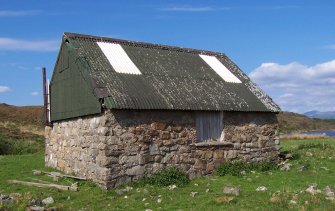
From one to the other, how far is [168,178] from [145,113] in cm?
231

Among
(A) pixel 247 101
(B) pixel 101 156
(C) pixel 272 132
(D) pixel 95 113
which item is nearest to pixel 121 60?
(D) pixel 95 113

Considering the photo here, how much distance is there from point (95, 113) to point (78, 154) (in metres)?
2.35

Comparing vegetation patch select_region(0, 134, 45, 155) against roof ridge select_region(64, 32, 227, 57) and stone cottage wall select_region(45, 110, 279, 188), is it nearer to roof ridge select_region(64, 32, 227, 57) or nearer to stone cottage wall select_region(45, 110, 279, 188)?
stone cottage wall select_region(45, 110, 279, 188)

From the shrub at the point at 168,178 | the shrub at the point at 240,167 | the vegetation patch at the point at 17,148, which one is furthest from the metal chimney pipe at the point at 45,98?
the vegetation patch at the point at 17,148

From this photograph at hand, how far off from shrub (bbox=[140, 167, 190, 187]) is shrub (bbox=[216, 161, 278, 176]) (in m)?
1.86

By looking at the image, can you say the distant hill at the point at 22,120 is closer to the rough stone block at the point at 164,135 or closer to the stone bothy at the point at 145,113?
the stone bothy at the point at 145,113

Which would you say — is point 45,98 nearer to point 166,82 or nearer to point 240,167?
point 166,82

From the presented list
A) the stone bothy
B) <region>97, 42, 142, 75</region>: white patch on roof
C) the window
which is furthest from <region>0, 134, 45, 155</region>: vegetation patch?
the window

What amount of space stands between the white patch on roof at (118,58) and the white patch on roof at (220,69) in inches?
184

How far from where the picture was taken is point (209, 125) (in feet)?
51.8

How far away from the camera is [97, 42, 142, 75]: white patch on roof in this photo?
15.4 m

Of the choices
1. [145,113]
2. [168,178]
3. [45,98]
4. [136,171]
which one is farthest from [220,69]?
[45,98]

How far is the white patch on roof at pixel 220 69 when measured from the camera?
61.5ft

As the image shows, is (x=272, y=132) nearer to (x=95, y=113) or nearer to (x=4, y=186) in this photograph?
(x=95, y=113)
